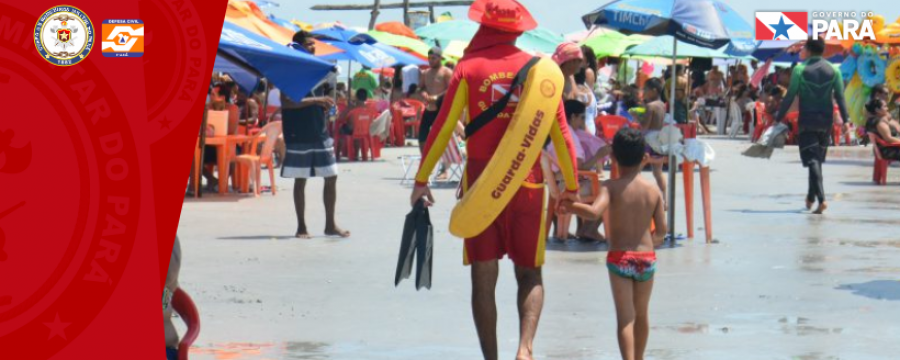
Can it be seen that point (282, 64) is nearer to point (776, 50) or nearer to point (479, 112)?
Answer: point (479, 112)

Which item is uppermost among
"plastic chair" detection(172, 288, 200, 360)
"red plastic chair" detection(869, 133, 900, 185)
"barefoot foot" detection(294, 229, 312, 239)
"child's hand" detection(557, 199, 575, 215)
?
"child's hand" detection(557, 199, 575, 215)

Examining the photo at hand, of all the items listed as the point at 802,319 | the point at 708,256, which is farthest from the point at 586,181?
the point at 802,319

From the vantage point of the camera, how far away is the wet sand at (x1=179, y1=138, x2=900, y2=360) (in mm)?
8859

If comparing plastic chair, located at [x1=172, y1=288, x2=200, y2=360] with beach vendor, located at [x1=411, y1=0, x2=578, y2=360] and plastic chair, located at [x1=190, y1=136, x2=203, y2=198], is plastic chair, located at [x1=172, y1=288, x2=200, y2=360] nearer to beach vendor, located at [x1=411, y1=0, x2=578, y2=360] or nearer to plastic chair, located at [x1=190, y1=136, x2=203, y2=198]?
beach vendor, located at [x1=411, y1=0, x2=578, y2=360]

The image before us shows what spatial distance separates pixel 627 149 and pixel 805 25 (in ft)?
114

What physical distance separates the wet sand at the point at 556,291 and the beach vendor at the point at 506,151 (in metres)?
0.58

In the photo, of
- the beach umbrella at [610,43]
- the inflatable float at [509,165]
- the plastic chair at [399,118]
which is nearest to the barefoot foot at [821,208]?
the inflatable float at [509,165]

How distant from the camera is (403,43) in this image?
35.2 m

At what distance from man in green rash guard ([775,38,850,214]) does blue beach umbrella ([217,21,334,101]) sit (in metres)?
8.98

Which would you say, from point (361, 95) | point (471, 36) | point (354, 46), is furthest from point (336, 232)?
point (471, 36)

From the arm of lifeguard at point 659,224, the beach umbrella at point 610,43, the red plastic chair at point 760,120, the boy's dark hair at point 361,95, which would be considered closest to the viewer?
the arm of lifeguard at point 659,224

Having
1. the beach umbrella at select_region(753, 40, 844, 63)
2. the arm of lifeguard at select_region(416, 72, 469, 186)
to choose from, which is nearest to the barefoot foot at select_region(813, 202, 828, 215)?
the arm of lifeguard at select_region(416, 72, 469, 186)

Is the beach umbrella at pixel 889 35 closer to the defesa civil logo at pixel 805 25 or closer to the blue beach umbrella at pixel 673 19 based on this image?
the defesa civil logo at pixel 805 25

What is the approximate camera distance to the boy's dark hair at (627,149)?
312 inches
